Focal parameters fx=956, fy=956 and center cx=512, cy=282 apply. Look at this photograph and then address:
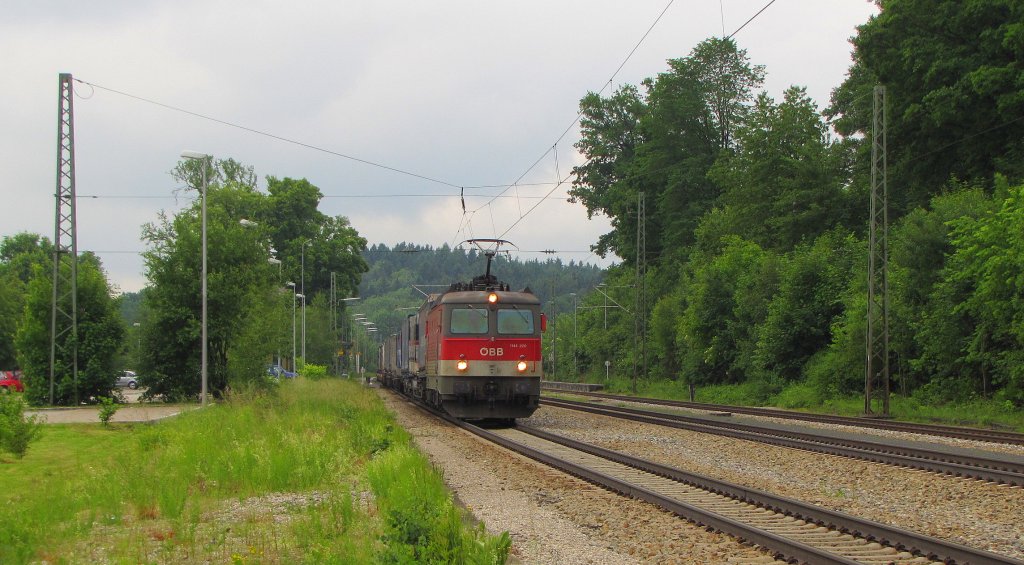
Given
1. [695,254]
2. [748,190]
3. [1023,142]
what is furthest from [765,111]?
[1023,142]

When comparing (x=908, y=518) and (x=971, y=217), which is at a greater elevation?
(x=971, y=217)

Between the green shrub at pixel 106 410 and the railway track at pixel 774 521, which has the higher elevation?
the railway track at pixel 774 521

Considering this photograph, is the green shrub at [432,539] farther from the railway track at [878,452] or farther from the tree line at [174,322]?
the tree line at [174,322]

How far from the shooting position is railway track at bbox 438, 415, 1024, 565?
25.8ft

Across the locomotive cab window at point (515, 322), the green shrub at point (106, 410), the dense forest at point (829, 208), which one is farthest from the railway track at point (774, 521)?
the dense forest at point (829, 208)

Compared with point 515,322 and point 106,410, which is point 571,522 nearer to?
point 515,322

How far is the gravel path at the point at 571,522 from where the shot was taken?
8328 mm

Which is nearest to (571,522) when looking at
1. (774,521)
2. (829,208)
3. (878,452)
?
(774,521)

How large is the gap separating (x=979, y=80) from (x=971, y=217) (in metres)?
5.87

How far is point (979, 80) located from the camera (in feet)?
104

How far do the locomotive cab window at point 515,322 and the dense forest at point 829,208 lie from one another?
12.0m

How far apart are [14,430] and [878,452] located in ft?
50.3

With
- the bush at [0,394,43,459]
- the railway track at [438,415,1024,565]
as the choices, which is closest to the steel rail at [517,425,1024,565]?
the railway track at [438,415,1024,565]

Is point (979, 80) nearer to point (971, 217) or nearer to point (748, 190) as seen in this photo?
point (971, 217)
